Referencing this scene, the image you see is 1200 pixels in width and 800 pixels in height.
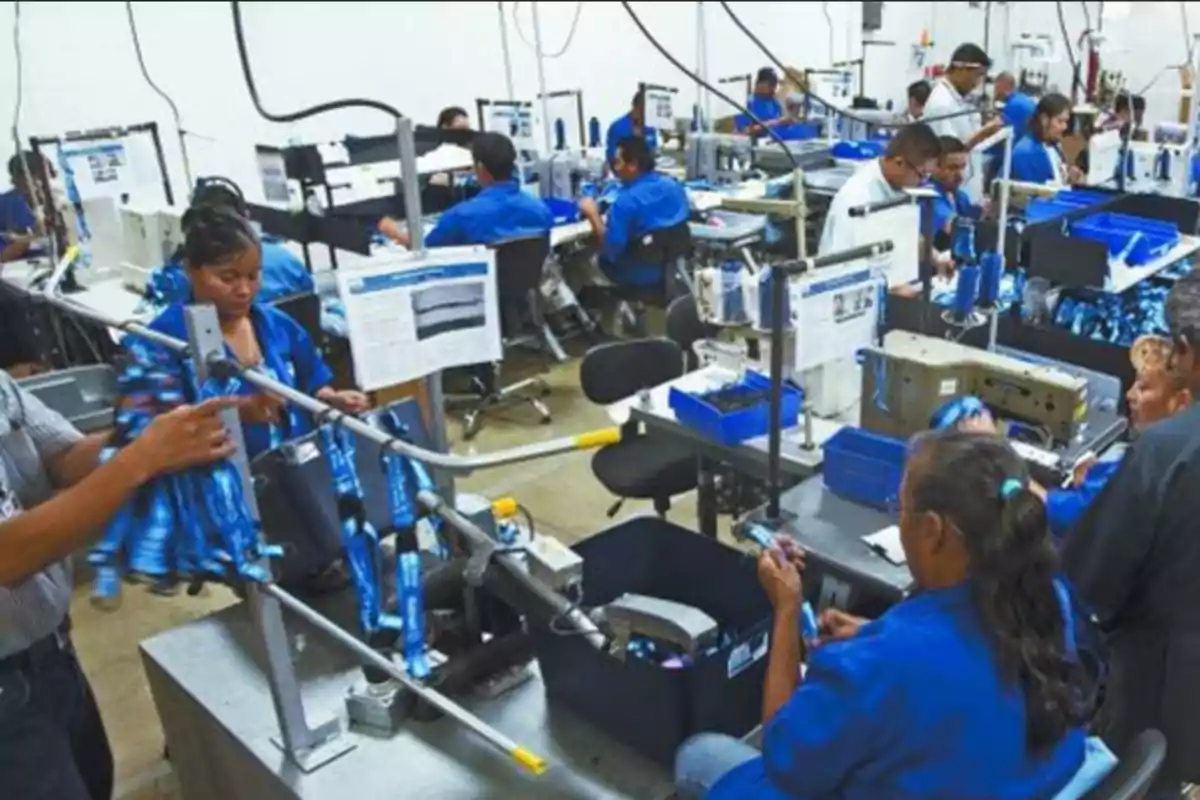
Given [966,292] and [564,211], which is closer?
[966,292]

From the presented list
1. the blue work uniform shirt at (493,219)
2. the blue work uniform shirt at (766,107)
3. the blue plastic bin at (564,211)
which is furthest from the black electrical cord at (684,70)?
the blue work uniform shirt at (766,107)

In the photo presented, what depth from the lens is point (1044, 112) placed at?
5207mm

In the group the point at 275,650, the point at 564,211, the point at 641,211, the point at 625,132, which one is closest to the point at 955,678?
the point at 275,650

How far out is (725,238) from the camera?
16.0 ft

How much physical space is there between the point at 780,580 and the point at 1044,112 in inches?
175

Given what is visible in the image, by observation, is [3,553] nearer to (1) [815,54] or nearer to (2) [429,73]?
(2) [429,73]

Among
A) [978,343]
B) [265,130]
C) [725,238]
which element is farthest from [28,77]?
[978,343]

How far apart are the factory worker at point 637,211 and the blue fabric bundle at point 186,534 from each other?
3.41 metres

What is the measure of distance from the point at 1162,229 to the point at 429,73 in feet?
17.2

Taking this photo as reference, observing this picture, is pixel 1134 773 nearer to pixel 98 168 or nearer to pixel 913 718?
pixel 913 718

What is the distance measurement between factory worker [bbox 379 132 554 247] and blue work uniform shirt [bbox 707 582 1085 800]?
3.40 metres

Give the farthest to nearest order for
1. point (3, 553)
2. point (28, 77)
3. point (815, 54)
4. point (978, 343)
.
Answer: point (815, 54) → point (28, 77) → point (978, 343) → point (3, 553)

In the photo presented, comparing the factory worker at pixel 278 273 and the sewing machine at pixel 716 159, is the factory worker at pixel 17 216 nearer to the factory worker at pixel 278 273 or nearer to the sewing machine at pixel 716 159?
the factory worker at pixel 278 273

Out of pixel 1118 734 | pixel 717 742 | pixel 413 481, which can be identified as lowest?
pixel 1118 734
